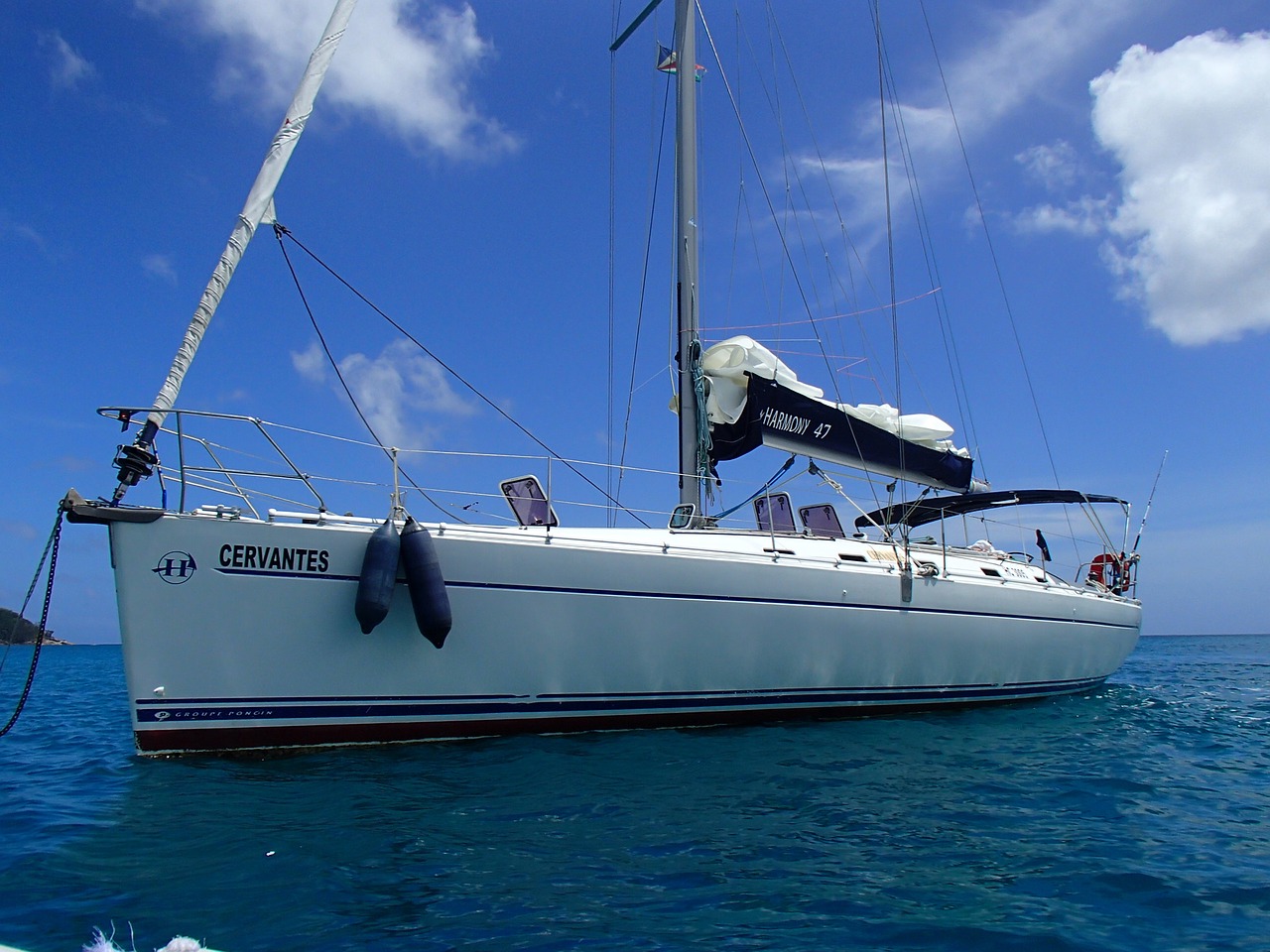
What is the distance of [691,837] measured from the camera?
4.73 meters

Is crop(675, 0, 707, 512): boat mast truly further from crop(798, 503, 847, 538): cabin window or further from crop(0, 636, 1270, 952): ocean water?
crop(0, 636, 1270, 952): ocean water

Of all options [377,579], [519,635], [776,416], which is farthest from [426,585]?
[776,416]

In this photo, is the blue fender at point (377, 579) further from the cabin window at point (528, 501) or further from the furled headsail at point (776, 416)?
the furled headsail at point (776, 416)

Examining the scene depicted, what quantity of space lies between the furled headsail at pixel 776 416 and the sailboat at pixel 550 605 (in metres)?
0.03

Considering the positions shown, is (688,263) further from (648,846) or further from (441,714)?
(648,846)

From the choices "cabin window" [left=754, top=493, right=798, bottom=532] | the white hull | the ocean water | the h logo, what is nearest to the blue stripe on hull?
the white hull

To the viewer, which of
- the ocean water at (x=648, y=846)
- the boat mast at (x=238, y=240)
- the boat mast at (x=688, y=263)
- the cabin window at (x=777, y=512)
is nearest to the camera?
the ocean water at (x=648, y=846)

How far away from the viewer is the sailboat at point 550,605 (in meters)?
6.55

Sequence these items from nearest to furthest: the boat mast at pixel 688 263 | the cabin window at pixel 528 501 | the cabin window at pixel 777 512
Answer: the cabin window at pixel 528 501
the cabin window at pixel 777 512
the boat mast at pixel 688 263

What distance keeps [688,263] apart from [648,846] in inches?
303

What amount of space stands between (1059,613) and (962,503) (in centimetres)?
227

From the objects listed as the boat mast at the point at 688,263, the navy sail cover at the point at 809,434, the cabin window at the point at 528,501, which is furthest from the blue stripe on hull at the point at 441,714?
the navy sail cover at the point at 809,434

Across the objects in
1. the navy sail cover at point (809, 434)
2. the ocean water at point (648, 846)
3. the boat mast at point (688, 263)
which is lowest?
the ocean water at point (648, 846)

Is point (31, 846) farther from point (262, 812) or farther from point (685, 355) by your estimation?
point (685, 355)
